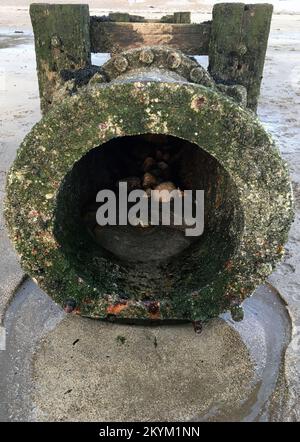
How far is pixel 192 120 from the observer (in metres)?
1.97

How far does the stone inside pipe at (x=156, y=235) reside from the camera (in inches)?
77.3

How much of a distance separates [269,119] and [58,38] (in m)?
3.92

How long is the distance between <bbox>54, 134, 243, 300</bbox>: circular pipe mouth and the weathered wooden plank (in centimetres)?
69

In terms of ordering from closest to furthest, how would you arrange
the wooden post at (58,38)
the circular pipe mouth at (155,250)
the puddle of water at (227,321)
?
the circular pipe mouth at (155,250), the puddle of water at (227,321), the wooden post at (58,38)

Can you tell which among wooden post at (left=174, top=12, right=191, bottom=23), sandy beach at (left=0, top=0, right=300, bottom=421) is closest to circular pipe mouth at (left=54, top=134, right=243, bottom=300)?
sandy beach at (left=0, top=0, right=300, bottom=421)

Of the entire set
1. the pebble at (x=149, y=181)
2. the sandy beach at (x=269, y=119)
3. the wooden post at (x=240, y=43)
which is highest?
the wooden post at (x=240, y=43)

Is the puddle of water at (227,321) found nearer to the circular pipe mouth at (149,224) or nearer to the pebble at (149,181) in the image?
the circular pipe mouth at (149,224)

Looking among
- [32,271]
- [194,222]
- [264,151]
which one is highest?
[264,151]

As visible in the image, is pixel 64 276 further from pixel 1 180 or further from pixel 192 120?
pixel 1 180

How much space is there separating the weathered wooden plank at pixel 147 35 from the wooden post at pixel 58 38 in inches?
5.1

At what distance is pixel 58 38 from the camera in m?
3.36

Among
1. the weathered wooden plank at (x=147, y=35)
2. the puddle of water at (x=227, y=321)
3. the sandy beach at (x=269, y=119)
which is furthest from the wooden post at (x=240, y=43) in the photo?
the puddle of water at (x=227, y=321)
